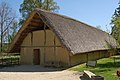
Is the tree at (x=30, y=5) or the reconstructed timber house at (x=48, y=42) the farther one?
the tree at (x=30, y=5)

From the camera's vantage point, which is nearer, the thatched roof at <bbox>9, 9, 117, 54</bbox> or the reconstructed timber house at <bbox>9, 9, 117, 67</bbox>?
the thatched roof at <bbox>9, 9, 117, 54</bbox>

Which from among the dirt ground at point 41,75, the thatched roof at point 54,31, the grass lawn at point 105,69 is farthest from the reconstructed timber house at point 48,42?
the dirt ground at point 41,75

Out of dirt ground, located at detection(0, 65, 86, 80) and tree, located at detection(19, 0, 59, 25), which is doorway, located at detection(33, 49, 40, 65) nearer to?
dirt ground, located at detection(0, 65, 86, 80)

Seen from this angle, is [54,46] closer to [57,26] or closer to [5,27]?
[57,26]

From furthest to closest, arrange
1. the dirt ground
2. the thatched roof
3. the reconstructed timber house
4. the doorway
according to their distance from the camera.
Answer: the doorway
the reconstructed timber house
the thatched roof
the dirt ground

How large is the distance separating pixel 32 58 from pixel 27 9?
17933 mm

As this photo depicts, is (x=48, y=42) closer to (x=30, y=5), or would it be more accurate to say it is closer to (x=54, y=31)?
(x=54, y=31)

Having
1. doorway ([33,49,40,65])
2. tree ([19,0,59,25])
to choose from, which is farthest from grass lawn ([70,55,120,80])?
tree ([19,0,59,25])

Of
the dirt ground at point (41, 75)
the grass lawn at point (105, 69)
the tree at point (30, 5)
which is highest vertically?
the tree at point (30, 5)

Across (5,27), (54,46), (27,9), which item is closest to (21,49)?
(54,46)

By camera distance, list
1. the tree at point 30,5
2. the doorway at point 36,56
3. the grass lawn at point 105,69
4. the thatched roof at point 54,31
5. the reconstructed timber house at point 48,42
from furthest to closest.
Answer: the tree at point 30,5 → the doorway at point 36,56 → the reconstructed timber house at point 48,42 → the thatched roof at point 54,31 → the grass lawn at point 105,69

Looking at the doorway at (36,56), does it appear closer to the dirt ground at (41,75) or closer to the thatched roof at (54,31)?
the thatched roof at (54,31)

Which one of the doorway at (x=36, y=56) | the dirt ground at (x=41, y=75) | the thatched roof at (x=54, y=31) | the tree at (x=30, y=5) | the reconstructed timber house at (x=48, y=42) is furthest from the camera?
the tree at (x=30, y=5)

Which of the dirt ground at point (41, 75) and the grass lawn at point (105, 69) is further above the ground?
the grass lawn at point (105, 69)
